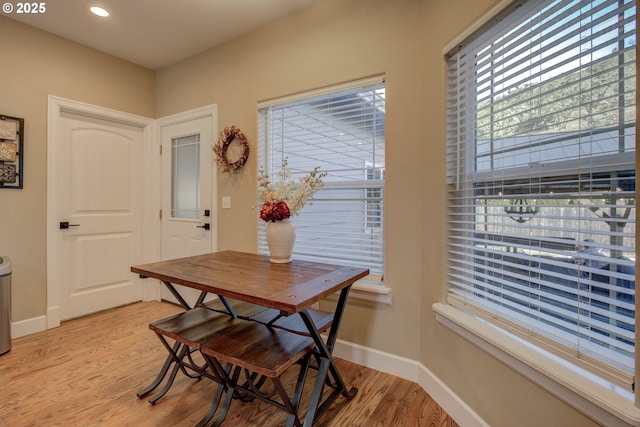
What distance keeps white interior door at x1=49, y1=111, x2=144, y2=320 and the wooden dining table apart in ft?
5.87

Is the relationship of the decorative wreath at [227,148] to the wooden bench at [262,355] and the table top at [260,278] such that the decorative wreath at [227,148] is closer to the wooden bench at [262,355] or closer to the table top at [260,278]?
the table top at [260,278]

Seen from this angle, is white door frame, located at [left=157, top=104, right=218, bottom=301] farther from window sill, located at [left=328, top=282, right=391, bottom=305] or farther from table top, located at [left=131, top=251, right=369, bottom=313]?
window sill, located at [left=328, top=282, right=391, bottom=305]

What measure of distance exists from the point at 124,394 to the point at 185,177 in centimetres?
208

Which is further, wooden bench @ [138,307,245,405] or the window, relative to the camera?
the window

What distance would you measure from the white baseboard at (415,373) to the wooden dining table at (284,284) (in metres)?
0.29

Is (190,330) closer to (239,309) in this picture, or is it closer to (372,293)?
(239,309)

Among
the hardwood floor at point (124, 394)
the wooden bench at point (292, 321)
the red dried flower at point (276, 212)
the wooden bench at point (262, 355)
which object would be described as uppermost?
the red dried flower at point (276, 212)

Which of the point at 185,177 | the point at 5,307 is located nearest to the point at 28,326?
the point at 5,307

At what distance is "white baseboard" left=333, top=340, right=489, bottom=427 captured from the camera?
1532 mm

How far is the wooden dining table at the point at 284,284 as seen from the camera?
1280 millimetres

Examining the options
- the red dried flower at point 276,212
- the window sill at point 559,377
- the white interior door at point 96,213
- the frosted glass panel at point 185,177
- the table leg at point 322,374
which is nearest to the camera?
the window sill at point 559,377

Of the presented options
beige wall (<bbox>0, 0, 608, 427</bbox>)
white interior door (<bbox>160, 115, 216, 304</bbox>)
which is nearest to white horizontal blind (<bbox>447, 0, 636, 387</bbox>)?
beige wall (<bbox>0, 0, 608, 427</bbox>)

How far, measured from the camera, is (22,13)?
8.05ft

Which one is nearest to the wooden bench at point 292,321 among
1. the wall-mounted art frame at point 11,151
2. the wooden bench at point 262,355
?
the wooden bench at point 262,355
